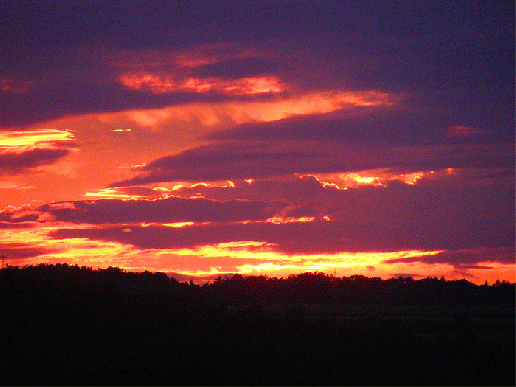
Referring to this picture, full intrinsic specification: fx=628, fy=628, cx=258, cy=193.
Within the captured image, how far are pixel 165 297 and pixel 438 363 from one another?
1372 inches

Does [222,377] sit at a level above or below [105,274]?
below

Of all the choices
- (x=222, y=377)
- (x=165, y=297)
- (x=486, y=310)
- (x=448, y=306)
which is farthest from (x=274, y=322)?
(x=448, y=306)

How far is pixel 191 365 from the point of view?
37375mm

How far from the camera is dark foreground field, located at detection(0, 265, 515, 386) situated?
3550 cm

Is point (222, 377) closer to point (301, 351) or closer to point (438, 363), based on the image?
point (301, 351)

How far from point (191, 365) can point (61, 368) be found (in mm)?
7594

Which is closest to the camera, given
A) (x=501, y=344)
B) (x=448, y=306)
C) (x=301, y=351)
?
(x=301, y=351)

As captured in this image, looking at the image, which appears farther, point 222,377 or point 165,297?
point 165,297

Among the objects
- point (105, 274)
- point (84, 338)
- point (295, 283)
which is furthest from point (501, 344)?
point (295, 283)

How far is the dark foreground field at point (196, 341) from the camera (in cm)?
3550

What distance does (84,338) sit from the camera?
49312 mm

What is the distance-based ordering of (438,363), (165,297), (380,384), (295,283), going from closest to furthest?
(380,384) → (438,363) → (165,297) → (295,283)

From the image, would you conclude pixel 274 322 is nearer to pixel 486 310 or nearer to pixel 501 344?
pixel 501 344

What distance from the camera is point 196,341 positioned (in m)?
48.0
